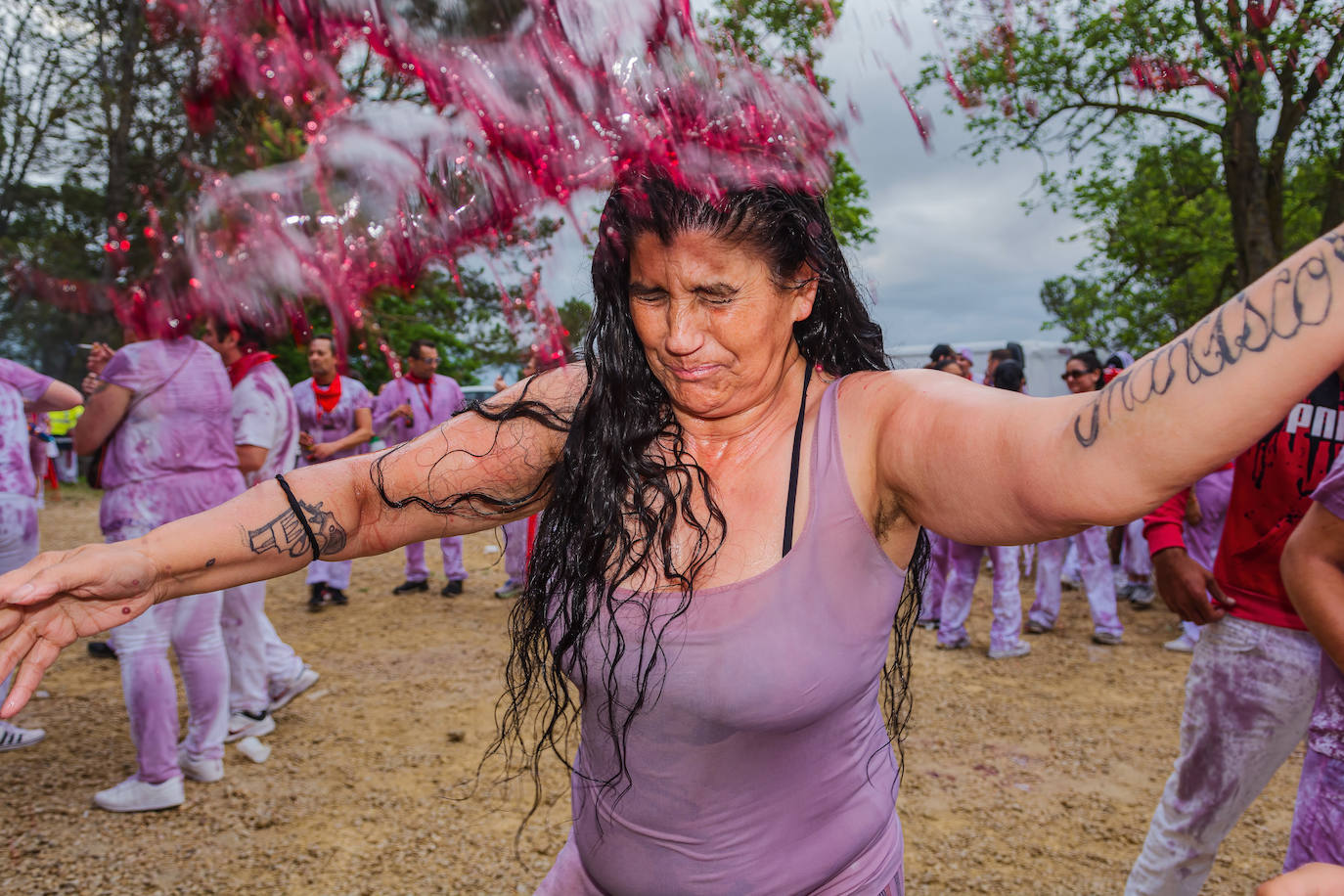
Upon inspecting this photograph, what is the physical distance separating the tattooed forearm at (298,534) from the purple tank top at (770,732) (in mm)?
576

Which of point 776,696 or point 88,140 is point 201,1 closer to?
point 88,140

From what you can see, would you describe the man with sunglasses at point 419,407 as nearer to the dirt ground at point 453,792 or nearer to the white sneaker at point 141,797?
the dirt ground at point 453,792

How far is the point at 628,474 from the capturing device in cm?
170

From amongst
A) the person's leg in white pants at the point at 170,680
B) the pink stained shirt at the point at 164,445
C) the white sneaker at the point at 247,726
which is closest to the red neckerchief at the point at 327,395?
the pink stained shirt at the point at 164,445

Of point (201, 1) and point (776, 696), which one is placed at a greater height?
point (201, 1)

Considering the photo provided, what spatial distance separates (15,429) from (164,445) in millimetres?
1043

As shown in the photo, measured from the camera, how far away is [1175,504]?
10.6 feet

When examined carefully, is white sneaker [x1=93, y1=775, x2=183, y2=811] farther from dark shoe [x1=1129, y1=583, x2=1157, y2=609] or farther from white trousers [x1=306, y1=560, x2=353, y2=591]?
dark shoe [x1=1129, y1=583, x2=1157, y2=609]

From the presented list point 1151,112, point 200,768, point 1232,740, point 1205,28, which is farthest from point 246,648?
point 1151,112

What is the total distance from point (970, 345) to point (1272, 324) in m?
18.9

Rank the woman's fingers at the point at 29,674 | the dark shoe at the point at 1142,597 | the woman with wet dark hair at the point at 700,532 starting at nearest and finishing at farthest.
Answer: the woman's fingers at the point at 29,674
the woman with wet dark hair at the point at 700,532
the dark shoe at the point at 1142,597

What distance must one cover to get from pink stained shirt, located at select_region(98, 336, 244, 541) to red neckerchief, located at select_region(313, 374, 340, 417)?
2.94m

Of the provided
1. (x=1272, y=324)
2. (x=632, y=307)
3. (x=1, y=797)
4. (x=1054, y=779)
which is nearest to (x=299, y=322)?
(x=632, y=307)

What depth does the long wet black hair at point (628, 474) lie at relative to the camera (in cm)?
154
